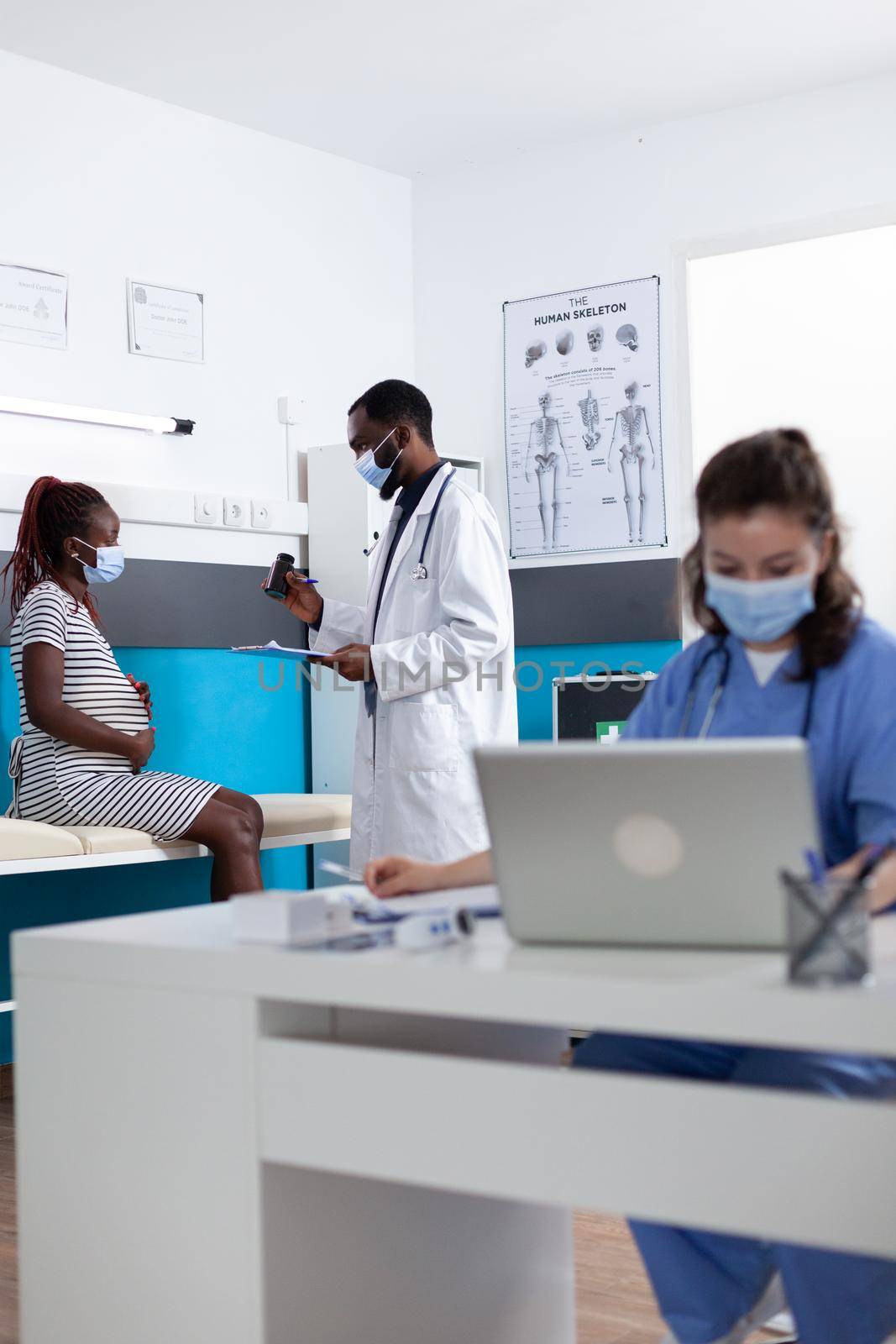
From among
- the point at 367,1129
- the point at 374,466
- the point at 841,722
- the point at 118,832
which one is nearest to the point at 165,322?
the point at 374,466

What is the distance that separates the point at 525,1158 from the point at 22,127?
10.9 feet

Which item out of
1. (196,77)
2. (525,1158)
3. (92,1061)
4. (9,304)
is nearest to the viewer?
(525,1158)

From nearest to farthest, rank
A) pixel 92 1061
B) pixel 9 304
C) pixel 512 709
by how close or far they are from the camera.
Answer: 1. pixel 92 1061
2. pixel 512 709
3. pixel 9 304

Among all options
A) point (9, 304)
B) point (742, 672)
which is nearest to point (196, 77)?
point (9, 304)

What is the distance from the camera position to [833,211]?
13.3 feet

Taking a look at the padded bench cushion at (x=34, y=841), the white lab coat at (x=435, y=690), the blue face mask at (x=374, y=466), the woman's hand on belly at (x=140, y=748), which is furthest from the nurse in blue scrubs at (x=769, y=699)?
the woman's hand on belly at (x=140, y=748)

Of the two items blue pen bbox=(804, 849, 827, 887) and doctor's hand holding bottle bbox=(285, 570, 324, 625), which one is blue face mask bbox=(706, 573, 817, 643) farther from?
doctor's hand holding bottle bbox=(285, 570, 324, 625)

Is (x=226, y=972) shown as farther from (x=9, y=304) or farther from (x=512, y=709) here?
(x=9, y=304)

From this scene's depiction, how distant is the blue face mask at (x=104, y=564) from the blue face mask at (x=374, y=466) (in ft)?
2.02

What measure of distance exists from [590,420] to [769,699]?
292cm

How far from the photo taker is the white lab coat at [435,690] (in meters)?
3.05

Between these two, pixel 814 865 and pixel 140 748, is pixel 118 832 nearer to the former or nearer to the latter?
pixel 140 748

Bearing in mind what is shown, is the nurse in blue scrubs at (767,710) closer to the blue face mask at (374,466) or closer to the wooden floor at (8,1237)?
the wooden floor at (8,1237)

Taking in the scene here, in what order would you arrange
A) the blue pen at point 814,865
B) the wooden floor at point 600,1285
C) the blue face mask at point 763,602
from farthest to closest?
the wooden floor at point 600,1285 < the blue face mask at point 763,602 < the blue pen at point 814,865
